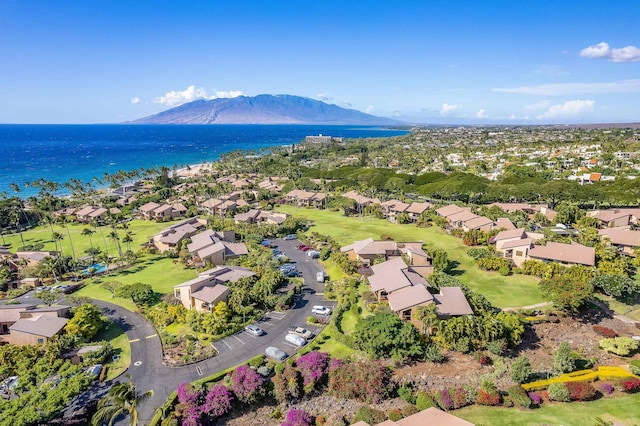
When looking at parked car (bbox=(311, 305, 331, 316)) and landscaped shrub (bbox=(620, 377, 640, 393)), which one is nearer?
landscaped shrub (bbox=(620, 377, 640, 393))

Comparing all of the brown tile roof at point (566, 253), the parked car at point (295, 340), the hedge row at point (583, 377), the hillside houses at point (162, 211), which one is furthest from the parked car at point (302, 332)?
the hillside houses at point (162, 211)

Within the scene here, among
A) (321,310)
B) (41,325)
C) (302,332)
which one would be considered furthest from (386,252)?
(41,325)

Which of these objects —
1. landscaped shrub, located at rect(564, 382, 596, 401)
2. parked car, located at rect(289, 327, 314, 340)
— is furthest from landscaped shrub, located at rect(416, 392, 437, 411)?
parked car, located at rect(289, 327, 314, 340)

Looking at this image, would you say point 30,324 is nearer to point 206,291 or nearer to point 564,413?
point 206,291

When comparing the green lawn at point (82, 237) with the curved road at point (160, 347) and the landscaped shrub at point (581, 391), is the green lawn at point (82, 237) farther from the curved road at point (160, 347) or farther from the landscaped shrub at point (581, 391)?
the landscaped shrub at point (581, 391)

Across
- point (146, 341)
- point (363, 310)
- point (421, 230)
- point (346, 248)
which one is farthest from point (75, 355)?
point (421, 230)

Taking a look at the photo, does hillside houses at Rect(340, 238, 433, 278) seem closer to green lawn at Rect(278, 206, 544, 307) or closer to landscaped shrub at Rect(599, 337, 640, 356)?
green lawn at Rect(278, 206, 544, 307)
